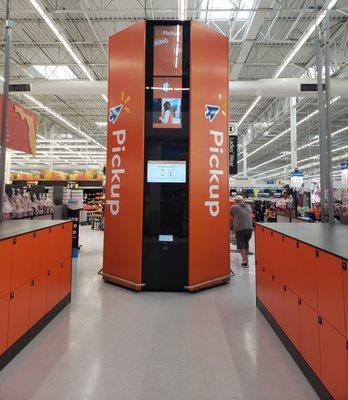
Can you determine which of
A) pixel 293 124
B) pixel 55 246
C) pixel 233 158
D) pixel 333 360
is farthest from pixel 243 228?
pixel 293 124

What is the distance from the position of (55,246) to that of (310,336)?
110 inches

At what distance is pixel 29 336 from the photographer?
2.95 metres

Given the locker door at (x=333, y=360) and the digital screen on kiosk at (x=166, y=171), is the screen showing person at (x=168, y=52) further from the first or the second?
the locker door at (x=333, y=360)

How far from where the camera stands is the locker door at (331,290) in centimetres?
184

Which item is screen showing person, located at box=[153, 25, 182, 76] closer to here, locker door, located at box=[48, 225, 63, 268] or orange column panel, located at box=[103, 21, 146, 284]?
orange column panel, located at box=[103, 21, 146, 284]

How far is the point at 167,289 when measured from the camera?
472 cm

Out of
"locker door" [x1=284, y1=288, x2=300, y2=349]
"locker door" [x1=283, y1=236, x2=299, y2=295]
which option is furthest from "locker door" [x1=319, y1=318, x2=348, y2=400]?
"locker door" [x1=283, y1=236, x2=299, y2=295]

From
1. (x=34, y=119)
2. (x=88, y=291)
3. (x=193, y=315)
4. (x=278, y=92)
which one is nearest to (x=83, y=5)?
(x=34, y=119)

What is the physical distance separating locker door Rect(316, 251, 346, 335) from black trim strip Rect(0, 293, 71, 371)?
2422 millimetres

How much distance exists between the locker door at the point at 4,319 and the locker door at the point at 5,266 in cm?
5

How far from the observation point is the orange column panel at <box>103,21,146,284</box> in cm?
480

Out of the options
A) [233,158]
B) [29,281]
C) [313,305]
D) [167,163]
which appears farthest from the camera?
[233,158]

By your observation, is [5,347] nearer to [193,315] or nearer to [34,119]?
[193,315]

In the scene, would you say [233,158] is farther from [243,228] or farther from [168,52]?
[168,52]
